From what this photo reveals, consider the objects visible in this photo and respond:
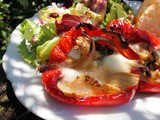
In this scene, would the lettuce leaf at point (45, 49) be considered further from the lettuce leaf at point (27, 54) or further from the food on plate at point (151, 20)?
the food on plate at point (151, 20)

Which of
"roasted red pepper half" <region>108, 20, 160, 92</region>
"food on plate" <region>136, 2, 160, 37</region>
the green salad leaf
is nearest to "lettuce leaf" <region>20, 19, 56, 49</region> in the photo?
the green salad leaf

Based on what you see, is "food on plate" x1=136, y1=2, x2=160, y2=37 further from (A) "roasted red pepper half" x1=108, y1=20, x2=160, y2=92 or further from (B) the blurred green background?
(B) the blurred green background

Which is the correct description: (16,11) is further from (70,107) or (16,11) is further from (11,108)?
(70,107)

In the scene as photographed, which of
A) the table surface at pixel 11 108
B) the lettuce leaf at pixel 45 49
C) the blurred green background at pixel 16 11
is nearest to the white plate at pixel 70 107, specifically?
the lettuce leaf at pixel 45 49

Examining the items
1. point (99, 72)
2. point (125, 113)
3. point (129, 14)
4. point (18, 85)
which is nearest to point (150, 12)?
point (129, 14)

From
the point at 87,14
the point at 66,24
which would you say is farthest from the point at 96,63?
the point at 87,14

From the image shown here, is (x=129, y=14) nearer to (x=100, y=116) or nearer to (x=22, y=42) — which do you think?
(x=22, y=42)
